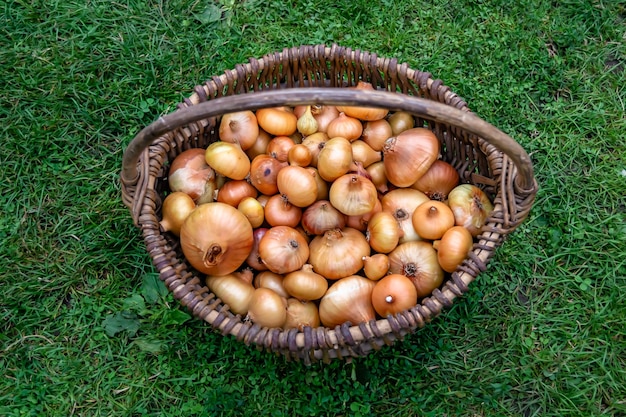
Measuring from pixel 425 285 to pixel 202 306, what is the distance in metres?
0.91

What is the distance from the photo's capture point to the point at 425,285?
221cm

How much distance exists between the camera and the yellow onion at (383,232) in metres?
2.26

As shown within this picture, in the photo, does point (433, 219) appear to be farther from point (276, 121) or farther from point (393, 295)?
point (276, 121)

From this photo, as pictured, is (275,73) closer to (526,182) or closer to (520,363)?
(526,182)

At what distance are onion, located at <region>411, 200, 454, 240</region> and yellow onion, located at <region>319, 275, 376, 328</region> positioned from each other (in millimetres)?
315

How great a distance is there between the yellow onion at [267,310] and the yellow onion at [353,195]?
0.48 m

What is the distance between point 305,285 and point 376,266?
305mm

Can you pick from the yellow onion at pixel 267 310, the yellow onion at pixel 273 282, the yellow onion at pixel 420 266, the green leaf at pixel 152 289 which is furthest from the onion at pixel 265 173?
the green leaf at pixel 152 289

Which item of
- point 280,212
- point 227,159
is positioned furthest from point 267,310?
point 227,159

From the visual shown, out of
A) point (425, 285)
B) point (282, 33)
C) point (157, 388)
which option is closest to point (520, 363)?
point (425, 285)

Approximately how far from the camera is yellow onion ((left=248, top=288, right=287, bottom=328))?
2.12m

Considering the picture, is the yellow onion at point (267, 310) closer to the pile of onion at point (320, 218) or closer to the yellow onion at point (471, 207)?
the pile of onion at point (320, 218)

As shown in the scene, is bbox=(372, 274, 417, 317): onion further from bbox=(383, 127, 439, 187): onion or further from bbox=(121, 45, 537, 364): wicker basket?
bbox=(383, 127, 439, 187): onion

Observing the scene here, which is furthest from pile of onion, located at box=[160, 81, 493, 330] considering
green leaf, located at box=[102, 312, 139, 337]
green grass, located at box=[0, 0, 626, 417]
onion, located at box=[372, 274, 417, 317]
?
green leaf, located at box=[102, 312, 139, 337]
